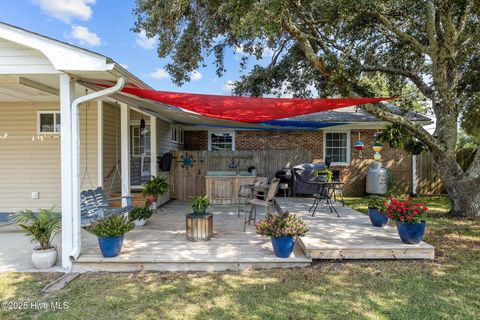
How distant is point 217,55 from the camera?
896cm

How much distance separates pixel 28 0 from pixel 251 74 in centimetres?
901

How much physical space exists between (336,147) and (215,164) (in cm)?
457

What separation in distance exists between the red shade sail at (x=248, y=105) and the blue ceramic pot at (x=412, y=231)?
6.55 ft

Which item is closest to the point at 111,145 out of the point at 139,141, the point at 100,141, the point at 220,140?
the point at 100,141

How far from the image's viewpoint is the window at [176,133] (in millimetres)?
9704

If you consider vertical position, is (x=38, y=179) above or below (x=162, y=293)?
above

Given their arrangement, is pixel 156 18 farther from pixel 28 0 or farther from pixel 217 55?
pixel 28 0

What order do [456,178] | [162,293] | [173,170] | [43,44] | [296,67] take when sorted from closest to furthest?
[162,293]
[43,44]
[456,178]
[296,67]
[173,170]

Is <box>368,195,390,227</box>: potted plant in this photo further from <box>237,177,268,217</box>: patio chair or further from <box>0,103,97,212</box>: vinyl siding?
<box>0,103,97,212</box>: vinyl siding

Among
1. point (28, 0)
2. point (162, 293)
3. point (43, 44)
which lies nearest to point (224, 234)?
point (162, 293)

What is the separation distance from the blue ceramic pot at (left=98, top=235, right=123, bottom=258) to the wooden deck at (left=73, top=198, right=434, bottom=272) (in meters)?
0.08

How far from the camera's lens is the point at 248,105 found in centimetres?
470

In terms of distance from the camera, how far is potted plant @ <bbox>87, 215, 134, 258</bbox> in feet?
12.8

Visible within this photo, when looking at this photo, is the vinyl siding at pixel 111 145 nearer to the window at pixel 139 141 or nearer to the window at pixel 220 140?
the window at pixel 139 141
